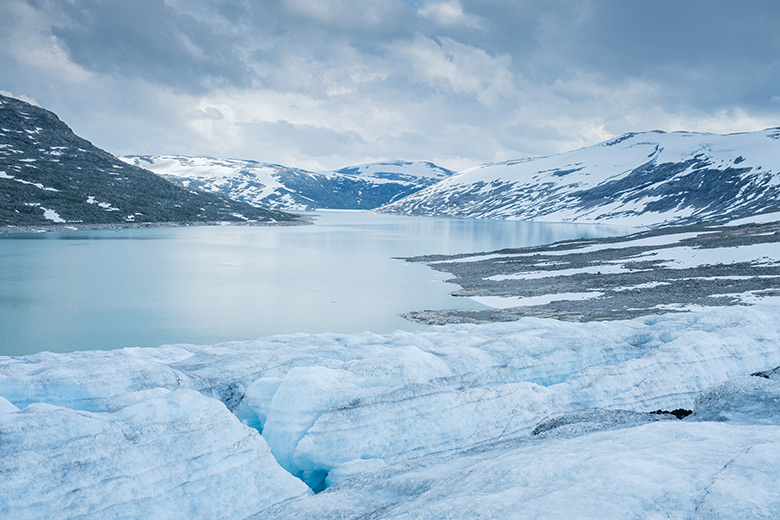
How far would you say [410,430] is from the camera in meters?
12.2

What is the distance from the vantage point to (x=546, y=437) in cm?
1038

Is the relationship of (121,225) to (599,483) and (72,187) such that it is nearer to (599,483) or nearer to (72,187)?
(72,187)

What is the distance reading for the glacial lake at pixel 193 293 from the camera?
3191 centimetres

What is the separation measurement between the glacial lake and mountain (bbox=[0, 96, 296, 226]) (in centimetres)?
3669

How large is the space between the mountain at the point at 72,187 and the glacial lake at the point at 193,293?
120 ft

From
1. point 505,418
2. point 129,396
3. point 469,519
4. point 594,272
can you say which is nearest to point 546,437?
point 505,418

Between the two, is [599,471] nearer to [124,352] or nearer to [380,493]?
[380,493]

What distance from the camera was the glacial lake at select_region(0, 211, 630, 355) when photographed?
31906 millimetres

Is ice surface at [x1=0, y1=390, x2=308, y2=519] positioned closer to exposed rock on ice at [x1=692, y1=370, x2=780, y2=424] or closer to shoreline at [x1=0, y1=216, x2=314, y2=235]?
exposed rock on ice at [x1=692, y1=370, x2=780, y2=424]

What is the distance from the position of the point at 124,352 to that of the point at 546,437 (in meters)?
13.9

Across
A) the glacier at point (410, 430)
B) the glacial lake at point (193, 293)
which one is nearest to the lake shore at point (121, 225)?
the glacial lake at point (193, 293)

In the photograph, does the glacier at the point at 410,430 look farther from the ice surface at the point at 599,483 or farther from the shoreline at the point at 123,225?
the shoreline at the point at 123,225

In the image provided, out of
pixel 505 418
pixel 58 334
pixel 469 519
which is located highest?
pixel 469 519

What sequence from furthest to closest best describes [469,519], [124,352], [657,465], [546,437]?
[124,352] < [546,437] < [657,465] < [469,519]
